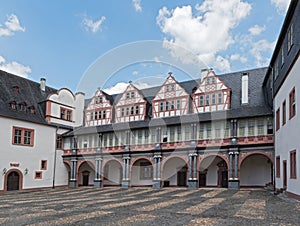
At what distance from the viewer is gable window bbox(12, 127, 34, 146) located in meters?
27.1

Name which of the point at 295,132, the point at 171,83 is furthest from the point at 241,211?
the point at 171,83

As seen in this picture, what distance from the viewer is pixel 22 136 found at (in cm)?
2756

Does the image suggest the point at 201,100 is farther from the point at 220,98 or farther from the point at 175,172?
the point at 175,172

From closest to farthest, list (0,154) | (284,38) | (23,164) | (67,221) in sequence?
1. (67,221)
2. (284,38)
3. (0,154)
4. (23,164)

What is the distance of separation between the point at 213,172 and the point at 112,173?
1024 cm

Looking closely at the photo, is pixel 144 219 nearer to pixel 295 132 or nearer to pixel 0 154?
pixel 295 132

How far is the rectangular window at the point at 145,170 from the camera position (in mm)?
30062

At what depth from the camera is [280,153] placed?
19.4 m

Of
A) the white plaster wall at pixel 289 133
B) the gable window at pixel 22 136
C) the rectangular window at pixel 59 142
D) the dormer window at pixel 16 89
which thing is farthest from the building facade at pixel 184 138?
the dormer window at pixel 16 89

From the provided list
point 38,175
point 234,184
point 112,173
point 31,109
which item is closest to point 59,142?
point 38,175

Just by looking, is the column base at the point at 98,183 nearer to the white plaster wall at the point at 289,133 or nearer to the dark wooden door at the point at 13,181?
the dark wooden door at the point at 13,181

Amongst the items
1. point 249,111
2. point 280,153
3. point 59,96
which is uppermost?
point 59,96

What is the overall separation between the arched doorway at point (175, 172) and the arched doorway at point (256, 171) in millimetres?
5163

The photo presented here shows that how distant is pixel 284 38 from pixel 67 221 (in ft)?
48.8
